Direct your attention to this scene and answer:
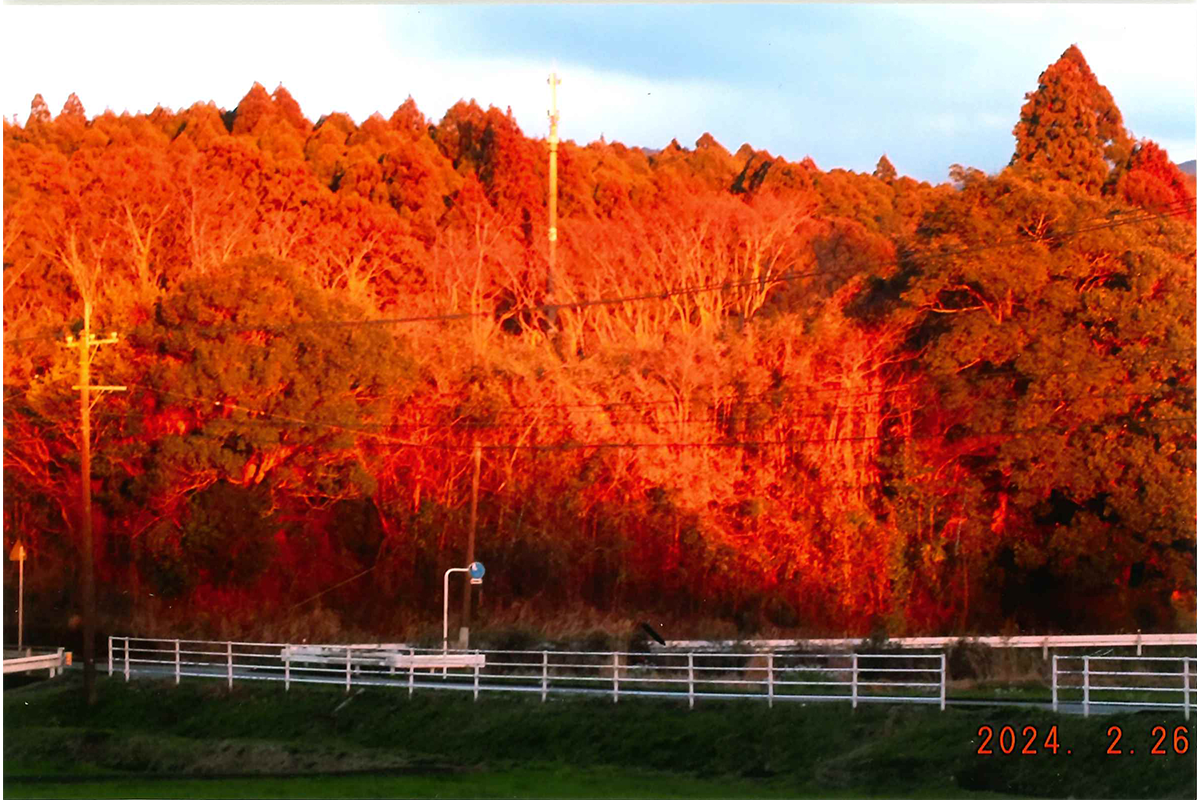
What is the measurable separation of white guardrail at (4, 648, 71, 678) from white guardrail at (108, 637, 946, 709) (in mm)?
1203

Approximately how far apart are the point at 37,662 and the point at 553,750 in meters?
13.7

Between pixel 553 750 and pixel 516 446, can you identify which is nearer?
pixel 553 750

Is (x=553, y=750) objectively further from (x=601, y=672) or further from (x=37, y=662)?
(x=37, y=662)

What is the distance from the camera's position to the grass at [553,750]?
54.1ft

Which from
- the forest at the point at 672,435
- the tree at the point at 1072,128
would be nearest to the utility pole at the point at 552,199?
the forest at the point at 672,435

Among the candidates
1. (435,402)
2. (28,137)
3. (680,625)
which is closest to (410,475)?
(435,402)

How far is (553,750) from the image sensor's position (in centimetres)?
2044

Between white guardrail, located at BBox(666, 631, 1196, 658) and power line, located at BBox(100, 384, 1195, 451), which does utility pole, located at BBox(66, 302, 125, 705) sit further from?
white guardrail, located at BBox(666, 631, 1196, 658)

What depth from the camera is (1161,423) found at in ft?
117

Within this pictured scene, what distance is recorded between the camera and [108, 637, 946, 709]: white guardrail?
841 inches

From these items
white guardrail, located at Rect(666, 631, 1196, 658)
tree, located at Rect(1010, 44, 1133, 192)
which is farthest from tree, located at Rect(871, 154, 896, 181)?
white guardrail, located at Rect(666, 631, 1196, 658)
